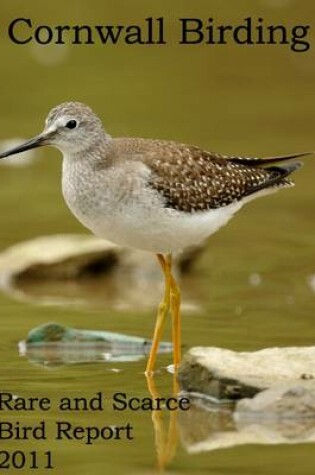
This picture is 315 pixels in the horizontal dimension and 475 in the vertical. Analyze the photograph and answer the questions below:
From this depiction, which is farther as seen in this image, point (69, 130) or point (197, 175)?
point (197, 175)

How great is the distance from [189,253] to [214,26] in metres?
10.7

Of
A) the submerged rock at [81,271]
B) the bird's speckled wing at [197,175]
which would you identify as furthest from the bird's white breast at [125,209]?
the submerged rock at [81,271]

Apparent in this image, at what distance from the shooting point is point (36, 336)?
13742 mm

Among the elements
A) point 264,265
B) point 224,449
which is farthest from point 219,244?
point 224,449

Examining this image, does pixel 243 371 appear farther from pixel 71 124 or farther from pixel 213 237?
pixel 213 237

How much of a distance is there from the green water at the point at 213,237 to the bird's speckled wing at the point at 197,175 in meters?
1.23

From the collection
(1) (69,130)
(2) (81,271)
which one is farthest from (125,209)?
(2) (81,271)

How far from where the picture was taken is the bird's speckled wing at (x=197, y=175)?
13275 mm

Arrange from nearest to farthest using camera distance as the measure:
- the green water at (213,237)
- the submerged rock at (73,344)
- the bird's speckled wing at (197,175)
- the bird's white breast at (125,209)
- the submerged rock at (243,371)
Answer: the green water at (213,237) < the submerged rock at (243,371) < the bird's white breast at (125,209) < the bird's speckled wing at (197,175) < the submerged rock at (73,344)

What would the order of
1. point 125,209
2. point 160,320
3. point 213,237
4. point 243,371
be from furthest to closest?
1. point 213,237
2. point 160,320
3. point 125,209
4. point 243,371

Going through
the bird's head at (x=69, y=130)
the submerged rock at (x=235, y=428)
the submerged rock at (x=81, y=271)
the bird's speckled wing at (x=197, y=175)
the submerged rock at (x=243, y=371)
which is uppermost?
the bird's head at (x=69, y=130)

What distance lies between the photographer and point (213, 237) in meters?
18.4

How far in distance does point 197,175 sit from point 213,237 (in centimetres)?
477

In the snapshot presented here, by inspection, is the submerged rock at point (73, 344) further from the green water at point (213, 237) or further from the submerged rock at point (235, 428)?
the submerged rock at point (235, 428)
